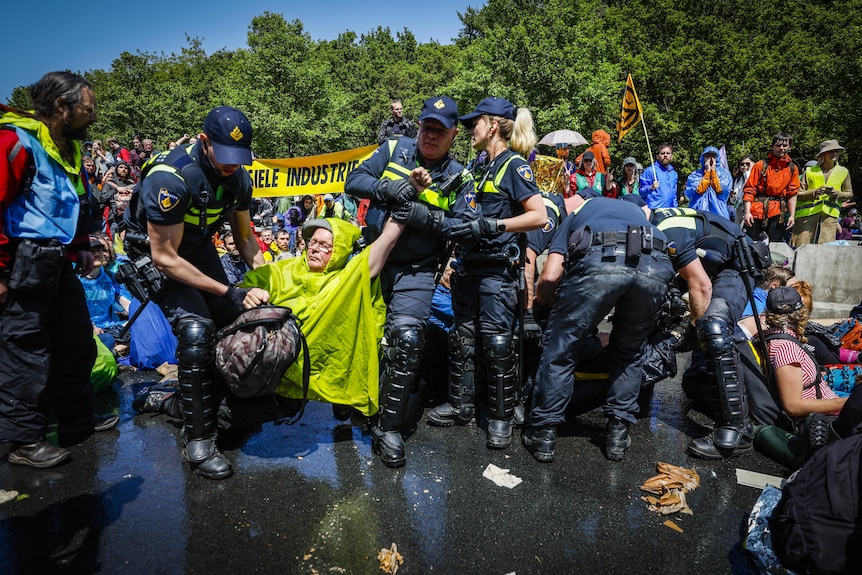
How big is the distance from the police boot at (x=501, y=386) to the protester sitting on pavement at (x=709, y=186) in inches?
278

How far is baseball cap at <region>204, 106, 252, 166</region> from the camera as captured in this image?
3129mm

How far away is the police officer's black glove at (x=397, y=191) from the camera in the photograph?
10.7 ft

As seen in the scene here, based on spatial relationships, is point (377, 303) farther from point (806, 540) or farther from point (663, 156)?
point (663, 156)

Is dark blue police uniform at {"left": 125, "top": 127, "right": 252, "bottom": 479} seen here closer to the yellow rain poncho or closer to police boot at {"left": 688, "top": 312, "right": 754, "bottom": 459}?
Answer: the yellow rain poncho

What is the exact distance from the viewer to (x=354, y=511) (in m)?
2.93

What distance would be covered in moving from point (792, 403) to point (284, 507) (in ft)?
10.9

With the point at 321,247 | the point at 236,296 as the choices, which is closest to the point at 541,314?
the point at 321,247

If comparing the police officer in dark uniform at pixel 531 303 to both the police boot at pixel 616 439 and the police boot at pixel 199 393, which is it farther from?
the police boot at pixel 199 393

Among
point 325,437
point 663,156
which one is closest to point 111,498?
point 325,437

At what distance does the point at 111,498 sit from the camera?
300cm

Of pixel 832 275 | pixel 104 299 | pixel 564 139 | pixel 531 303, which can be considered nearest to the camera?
pixel 531 303

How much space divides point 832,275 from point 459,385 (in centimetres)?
654

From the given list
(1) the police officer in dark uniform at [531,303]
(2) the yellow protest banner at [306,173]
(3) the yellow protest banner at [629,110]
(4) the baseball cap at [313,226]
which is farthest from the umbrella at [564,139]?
(4) the baseball cap at [313,226]

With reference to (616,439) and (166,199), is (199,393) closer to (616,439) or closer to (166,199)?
(166,199)
